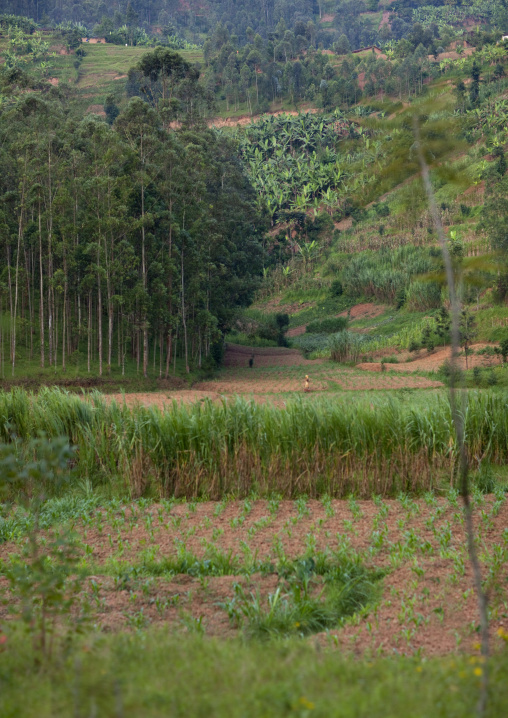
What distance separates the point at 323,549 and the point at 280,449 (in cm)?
257

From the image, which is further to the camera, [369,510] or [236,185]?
[236,185]

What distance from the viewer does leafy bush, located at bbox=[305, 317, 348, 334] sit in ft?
158

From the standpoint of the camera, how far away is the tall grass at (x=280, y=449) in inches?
347

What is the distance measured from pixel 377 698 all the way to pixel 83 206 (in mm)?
26688

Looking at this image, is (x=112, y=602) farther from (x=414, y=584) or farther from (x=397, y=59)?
(x=397, y=59)

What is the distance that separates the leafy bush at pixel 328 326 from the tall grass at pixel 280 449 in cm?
3874

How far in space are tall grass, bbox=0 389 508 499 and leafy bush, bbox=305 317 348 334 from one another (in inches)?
1525

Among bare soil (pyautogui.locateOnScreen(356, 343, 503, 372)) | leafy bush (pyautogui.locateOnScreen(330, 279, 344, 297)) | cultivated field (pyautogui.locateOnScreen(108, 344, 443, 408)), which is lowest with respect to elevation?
cultivated field (pyautogui.locateOnScreen(108, 344, 443, 408))

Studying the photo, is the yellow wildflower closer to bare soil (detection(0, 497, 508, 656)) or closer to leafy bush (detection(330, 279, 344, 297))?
bare soil (detection(0, 497, 508, 656))

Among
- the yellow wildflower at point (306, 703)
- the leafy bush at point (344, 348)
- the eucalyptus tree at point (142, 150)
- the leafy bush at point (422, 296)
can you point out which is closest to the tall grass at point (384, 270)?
the leafy bush at point (422, 296)

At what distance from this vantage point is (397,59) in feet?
278

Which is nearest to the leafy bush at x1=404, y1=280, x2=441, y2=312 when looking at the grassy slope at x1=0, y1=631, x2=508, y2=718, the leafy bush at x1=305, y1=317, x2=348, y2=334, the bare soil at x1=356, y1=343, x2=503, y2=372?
the leafy bush at x1=305, y1=317, x2=348, y2=334

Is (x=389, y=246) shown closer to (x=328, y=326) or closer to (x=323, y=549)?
(x=328, y=326)

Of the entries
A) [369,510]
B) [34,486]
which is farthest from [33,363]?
[369,510]
